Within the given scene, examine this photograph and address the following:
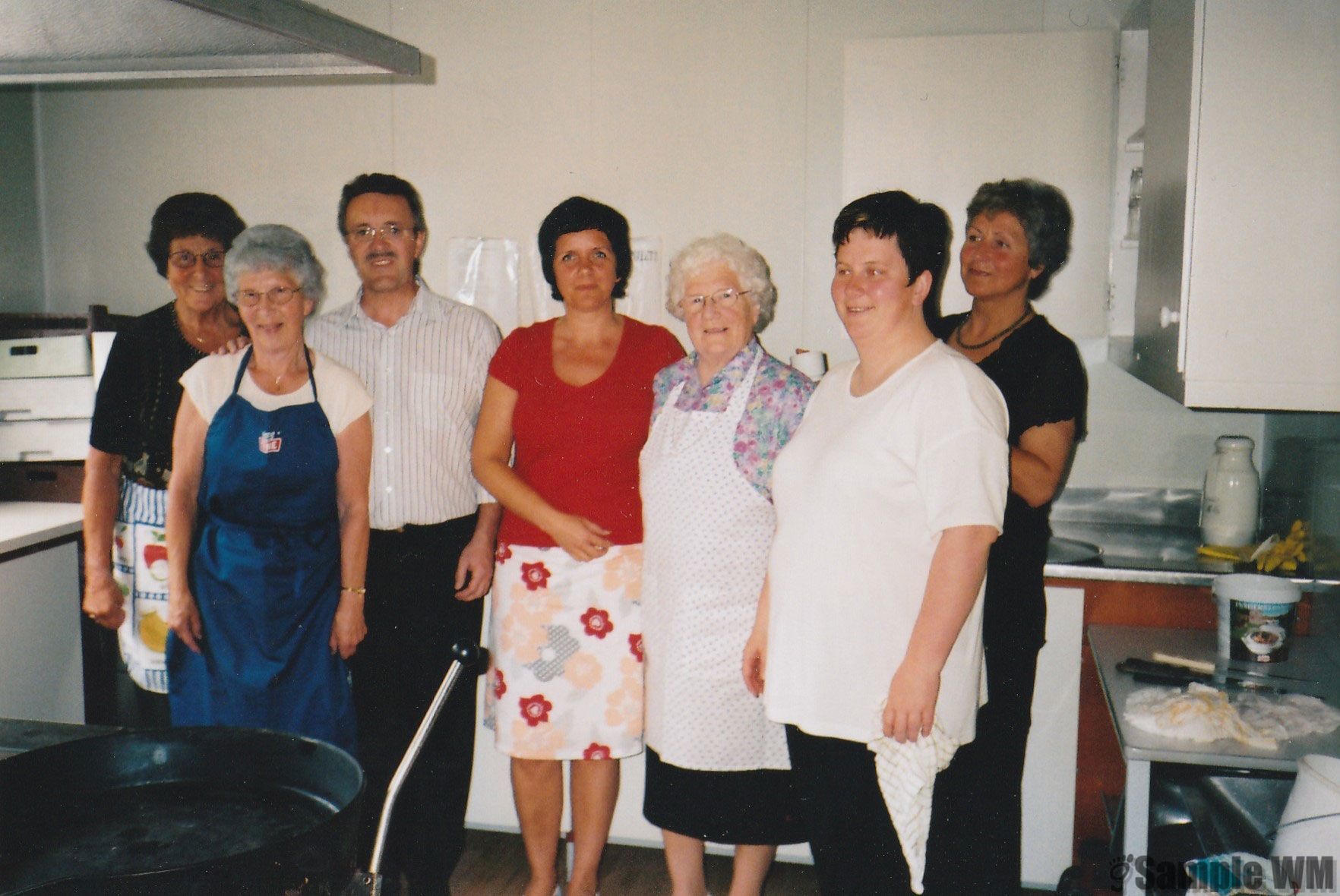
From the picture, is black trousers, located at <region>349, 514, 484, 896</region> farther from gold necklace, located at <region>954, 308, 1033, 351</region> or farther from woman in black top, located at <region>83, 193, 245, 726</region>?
gold necklace, located at <region>954, 308, 1033, 351</region>

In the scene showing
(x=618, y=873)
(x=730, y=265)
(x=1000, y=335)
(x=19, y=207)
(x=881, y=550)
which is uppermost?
(x=19, y=207)

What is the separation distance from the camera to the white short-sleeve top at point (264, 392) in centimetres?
204

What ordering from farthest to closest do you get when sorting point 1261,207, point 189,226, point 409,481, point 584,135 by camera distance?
point 584,135, point 189,226, point 409,481, point 1261,207

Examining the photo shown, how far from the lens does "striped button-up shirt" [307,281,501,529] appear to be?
7.47ft

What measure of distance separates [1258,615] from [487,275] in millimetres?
1982

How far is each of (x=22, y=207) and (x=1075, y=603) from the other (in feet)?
10.1

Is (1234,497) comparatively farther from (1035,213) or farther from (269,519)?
(269,519)

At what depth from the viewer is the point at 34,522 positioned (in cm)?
265

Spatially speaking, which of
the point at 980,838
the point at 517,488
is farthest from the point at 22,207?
the point at 980,838

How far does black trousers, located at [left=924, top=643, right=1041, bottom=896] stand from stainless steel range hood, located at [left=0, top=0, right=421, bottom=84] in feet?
3.96

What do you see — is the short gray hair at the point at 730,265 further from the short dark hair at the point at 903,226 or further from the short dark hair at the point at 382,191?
the short dark hair at the point at 382,191

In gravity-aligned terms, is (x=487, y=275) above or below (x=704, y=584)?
above

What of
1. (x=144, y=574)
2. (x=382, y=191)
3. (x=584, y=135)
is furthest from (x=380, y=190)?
(x=144, y=574)

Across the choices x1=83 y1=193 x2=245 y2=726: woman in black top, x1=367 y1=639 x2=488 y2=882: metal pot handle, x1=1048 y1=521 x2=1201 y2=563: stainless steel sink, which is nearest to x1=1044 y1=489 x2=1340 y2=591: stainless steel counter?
x1=1048 y1=521 x2=1201 y2=563: stainless steel sink
